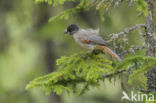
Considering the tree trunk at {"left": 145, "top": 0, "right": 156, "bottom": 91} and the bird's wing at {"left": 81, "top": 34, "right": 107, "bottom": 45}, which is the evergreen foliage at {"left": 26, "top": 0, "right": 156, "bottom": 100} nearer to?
the tree trunk at {"left": 145, "top": 0, "right": 156, "bottom": 91}

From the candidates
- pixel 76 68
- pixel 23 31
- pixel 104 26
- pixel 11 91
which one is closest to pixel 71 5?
pixel 23 31

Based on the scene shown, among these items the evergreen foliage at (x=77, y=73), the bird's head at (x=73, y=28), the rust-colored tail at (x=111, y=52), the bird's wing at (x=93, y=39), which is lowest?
the evergreen foliage at (x=77, y=73)

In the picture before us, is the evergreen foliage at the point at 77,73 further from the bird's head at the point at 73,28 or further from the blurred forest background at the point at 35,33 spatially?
the blurred forest background at the point at 35,33

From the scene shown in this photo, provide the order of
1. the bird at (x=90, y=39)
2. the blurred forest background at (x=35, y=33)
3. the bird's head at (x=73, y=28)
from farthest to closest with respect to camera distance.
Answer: the blurred forest background at (x=35, y=33) < the bird's head at (x=73, y=28) < the bird at (x=90, y=39)

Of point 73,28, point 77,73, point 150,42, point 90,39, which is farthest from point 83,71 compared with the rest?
point 73,28

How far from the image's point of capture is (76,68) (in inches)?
169

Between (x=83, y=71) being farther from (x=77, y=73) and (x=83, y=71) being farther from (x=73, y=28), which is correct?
(x=73, y=28)

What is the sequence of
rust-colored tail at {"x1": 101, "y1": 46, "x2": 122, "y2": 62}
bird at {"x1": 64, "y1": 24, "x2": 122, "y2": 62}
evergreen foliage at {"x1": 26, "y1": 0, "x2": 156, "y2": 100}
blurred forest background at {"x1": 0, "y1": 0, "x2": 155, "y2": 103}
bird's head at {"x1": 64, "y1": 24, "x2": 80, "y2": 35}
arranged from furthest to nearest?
blurred forest background at {"x1": 0, "y1": 0, "x2": 155, "y2": 103} < bird's head at {"x1": 64, "y1": 24, "x2": 80, "y2": 35} < bird at {"x1": 64, "y1": 24, "x2": 122, "y2": 62} < rust-colored tail at {"x1": 101, "y1": 46, "x2": 122, "y2": 62} < evergreen foliage at {"x1": 26, "y1": 0, "x2": 156, "y2": 100}

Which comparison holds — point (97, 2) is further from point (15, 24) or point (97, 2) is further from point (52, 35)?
point (15, 24)

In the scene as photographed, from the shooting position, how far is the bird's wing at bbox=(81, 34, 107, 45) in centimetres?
462

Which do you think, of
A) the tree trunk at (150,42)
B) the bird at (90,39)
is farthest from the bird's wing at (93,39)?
the tree trunk at (150,42)

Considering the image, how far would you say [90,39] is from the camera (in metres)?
5.04

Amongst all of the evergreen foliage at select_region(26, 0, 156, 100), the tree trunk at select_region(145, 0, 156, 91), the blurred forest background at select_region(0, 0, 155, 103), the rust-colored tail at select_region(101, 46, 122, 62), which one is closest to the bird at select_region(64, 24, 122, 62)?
the rust-colored tail at select_region(101, 46, 122, 62)

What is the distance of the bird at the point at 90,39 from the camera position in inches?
179
